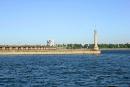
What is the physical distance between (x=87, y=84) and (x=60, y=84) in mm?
3171

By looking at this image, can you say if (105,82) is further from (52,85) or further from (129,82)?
(52,85)

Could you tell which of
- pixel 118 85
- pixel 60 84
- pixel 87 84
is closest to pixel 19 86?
pixel 60 84

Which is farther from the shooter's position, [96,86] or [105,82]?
[105,82]

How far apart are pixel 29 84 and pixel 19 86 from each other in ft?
7.90

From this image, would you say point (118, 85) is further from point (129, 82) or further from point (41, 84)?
point (41, 84)

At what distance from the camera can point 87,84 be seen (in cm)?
4647

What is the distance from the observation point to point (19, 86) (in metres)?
45.0

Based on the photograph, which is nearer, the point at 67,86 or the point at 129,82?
the point at 67,86

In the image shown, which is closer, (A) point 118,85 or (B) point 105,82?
(A) point 118,85

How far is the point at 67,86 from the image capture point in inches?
1753

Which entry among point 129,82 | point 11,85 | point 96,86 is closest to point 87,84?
point 96,86

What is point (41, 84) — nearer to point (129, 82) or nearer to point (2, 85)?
point (2, 85)

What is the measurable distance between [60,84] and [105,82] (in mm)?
5875

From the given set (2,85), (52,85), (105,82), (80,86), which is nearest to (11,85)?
(2,85)
